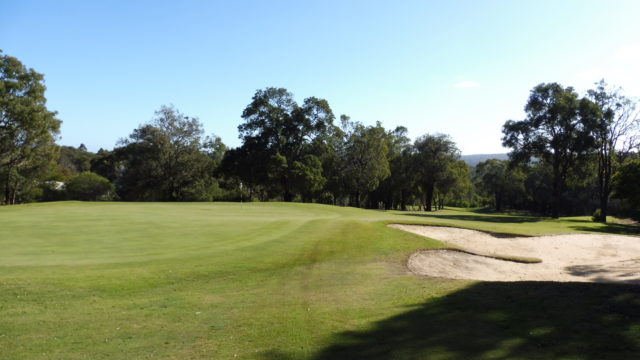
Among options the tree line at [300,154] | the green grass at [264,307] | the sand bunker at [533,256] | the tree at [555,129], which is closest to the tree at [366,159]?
the tree line at [300,154]

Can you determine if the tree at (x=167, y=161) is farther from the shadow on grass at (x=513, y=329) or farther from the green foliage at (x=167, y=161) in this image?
the shadow on grass at (x=513, y=329)

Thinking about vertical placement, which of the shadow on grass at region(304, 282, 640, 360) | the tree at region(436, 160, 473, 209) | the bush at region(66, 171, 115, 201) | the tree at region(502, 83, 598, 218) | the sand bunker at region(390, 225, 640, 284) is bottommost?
the sand bunker at region(390, 225, 640, 284)

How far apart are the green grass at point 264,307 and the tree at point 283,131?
42219 millimetres

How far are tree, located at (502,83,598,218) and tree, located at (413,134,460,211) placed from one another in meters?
17.0

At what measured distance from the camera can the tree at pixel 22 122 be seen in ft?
156

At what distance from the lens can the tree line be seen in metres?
45.7

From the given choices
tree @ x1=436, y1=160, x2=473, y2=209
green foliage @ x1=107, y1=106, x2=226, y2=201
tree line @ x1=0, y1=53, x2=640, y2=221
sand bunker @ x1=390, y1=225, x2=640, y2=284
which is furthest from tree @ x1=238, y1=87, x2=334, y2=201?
sand bunker @ x1=390, y1=225, x2=640, y2=284

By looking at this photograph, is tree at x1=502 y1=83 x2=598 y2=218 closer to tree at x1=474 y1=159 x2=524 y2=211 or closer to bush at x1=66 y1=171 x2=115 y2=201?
tree at x1=474 y1=159 x2=524 y2=211

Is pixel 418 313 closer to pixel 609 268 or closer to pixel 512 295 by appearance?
pixel 512 295

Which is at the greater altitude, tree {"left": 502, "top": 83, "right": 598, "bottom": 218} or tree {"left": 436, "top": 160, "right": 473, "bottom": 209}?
tree {"left": 502, "top": 83, "right": 598, "bottom": 218}

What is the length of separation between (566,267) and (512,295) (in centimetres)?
1148

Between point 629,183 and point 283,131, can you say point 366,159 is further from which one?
point 629,183

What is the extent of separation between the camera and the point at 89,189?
6588 cm

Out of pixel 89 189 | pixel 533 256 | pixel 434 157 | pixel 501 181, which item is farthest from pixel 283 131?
pixel 501 181
